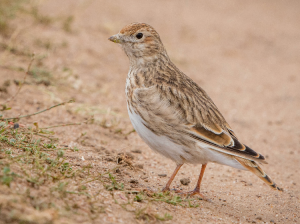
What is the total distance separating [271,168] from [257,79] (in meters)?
4.23

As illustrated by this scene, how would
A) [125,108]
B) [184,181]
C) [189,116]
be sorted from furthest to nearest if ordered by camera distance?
[125,108]
[184,181]
[189,116]

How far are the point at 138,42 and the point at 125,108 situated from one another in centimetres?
223

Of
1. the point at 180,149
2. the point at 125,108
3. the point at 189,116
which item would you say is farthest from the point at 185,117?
the point at 125,108

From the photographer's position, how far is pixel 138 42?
14.7 ft

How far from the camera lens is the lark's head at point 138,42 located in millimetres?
4465

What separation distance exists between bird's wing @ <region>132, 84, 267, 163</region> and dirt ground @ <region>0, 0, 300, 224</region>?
0.59 meters

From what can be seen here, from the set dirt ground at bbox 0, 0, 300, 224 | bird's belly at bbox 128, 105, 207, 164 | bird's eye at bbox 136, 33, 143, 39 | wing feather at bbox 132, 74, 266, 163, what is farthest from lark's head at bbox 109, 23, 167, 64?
dirt ground at bbox 0, 0, 300, 224

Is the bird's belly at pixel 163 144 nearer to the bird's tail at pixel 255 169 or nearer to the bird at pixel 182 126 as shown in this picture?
the bird at pixel 182 126

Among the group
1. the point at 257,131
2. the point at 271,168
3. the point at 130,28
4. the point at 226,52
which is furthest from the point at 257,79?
the point at 130,28

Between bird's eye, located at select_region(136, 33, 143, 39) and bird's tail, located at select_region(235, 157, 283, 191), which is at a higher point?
bird's eye, located at select_region(136, 33, 143, 39)

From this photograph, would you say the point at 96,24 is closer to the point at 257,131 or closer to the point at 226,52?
the point at 226,52

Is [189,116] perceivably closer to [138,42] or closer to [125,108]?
[138,42]

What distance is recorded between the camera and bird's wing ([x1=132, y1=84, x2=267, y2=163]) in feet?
12.5

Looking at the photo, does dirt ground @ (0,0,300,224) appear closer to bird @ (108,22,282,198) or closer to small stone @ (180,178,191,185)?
small stone @ (180,178,191,185)
